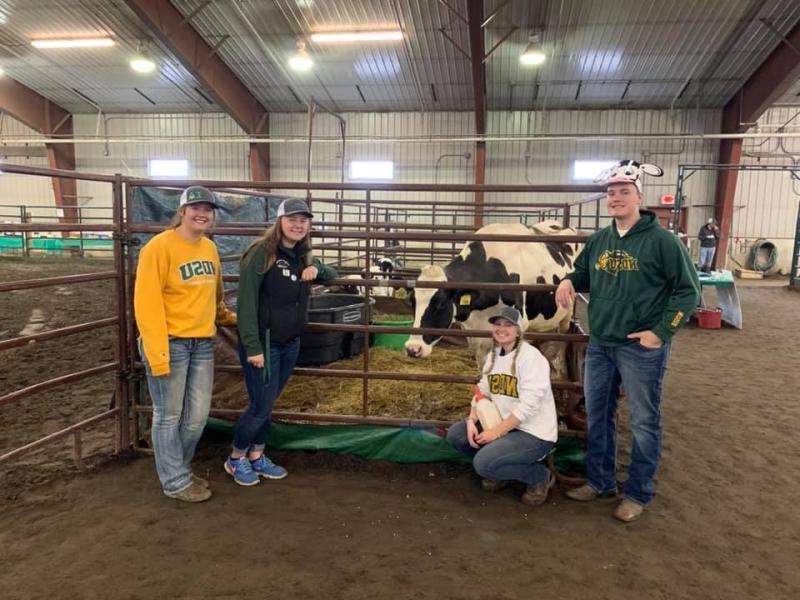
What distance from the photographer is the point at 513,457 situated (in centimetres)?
293

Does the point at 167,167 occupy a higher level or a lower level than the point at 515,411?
higher

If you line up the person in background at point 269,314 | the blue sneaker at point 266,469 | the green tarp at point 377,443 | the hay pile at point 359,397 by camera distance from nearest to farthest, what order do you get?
the person in background at point 269,314 → the blue sneaker at point 266,469 → the green tarp at point 377,443 → the hay pile at point 359,397

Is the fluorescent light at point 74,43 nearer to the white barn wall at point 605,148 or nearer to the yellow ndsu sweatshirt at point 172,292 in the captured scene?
the white barn wall at point 605,148

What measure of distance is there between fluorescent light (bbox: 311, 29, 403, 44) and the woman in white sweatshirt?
1189 centimetres

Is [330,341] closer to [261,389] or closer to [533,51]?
[261,389]

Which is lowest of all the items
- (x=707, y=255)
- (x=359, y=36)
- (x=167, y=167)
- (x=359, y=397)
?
(x=359, y=397)

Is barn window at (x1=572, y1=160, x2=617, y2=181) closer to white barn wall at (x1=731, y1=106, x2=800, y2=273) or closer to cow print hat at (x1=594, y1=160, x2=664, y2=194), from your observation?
white barn wall at (x1=731, y1=106, x2=800, y2=273)

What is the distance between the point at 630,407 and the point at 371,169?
16347 millimetres

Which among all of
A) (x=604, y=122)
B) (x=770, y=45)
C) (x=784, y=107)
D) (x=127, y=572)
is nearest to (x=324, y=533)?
(x=127, y=572)

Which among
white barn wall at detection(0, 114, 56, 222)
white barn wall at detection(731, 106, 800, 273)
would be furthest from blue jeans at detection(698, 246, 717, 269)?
white barn wall at detection(0, 114, 56, 222)

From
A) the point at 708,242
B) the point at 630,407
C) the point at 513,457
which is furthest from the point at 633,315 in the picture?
the point at 708,242

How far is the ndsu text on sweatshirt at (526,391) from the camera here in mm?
2887

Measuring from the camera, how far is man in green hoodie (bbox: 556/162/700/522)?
2.64 m

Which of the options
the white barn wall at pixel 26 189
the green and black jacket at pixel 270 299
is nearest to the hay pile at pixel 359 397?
the green and black jacket at pixel 270 299
